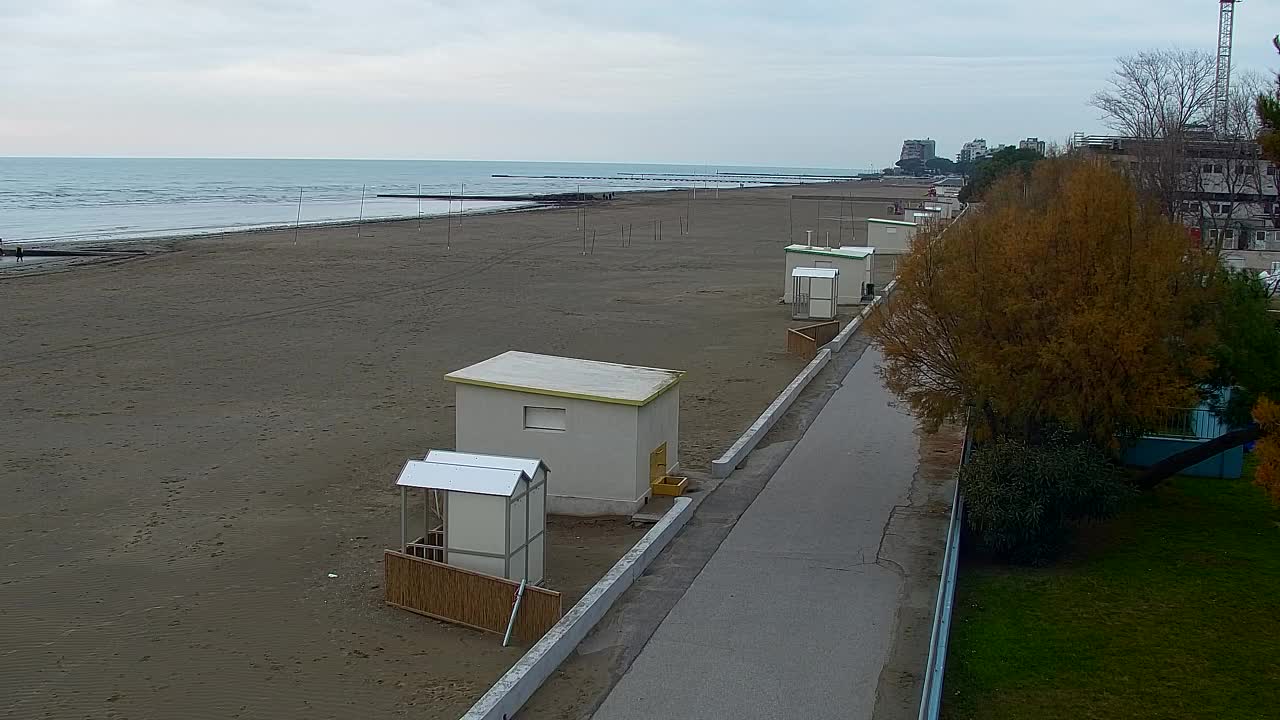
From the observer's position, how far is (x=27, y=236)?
63062 mm

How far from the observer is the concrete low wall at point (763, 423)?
16031 mm

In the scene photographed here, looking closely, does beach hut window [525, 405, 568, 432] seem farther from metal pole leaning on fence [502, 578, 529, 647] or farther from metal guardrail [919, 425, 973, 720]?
metal guardrail [919, 425, 973, 720]

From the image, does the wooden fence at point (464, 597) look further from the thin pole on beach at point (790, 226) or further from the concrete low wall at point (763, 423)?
the thin pole on beach at point (790, 226)

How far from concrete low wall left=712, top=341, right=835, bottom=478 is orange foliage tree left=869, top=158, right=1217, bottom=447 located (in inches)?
102

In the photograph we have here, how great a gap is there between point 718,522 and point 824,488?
199cm

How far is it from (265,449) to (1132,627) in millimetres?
12400

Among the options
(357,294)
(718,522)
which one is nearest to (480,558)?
(718,522)

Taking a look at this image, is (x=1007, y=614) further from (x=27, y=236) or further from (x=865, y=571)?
(x=27, y=236)

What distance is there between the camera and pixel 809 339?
25938mm

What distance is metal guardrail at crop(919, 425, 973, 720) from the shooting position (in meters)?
8.45

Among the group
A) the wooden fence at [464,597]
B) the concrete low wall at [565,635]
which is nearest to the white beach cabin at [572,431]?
the concrete low wall at [565,635]

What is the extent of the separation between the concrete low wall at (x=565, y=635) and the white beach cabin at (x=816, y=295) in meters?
18.8

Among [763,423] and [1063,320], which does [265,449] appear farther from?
[1063,320]

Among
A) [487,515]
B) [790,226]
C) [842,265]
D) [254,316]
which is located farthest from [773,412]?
[790,226]
